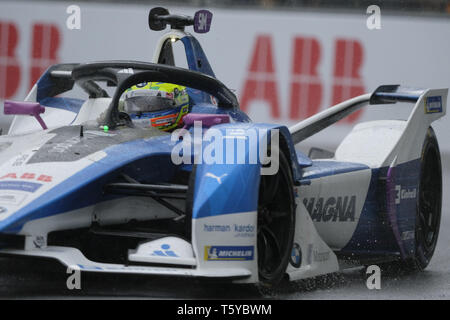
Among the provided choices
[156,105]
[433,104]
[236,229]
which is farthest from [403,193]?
[236,229]

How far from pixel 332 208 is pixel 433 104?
1.45 metres

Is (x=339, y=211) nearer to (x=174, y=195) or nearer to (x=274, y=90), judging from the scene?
(x=174, y=195)

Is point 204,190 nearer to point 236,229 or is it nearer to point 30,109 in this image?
point 236,229

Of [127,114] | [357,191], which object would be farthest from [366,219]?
[127,114]

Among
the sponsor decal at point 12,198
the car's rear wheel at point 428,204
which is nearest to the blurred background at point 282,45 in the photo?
the car's rear wheel at point 428,204

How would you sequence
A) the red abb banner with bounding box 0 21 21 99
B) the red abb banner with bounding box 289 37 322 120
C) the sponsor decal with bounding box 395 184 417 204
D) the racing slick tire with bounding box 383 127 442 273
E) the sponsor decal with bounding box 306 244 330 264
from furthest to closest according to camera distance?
1. the red abb banner with bounding box 0 21 21 99
2. the red abb banner with bounding box 289 37 322 120
3. the racing slick tire with bounding box 383 127 442 273
4. the sponsor decal with bounding box 395 184 417 204
5. the sponsor decal with bounding box 306 244 330 264

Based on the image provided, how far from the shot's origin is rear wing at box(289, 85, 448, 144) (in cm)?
758

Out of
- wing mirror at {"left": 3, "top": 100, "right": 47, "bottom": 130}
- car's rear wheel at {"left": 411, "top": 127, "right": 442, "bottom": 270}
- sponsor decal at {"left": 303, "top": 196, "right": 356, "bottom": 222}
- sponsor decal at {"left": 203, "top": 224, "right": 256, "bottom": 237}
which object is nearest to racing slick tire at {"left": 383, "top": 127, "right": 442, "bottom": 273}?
car's rear wheel at {"left": 411, "top": 127, "right": 442, "bottom": 270}

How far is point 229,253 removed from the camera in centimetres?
543

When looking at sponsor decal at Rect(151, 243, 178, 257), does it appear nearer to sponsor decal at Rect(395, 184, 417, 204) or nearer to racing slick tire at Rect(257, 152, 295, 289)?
racing slick tire at Rect(257, 152, 295, 289)

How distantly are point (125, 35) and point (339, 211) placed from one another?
823 centimetres

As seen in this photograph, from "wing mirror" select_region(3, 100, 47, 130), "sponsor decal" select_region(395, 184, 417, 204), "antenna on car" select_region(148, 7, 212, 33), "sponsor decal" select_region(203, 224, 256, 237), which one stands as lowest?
"sponsor decal" select_region(395, 184, 417, 204)

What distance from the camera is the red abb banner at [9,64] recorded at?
14.1 metres

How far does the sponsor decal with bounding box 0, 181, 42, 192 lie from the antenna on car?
2544 mm
